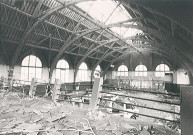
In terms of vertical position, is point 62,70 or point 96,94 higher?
point 62,70

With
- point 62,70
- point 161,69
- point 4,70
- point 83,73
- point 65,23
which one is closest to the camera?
point 4,70

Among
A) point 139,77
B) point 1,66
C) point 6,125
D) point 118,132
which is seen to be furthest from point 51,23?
point 139,77

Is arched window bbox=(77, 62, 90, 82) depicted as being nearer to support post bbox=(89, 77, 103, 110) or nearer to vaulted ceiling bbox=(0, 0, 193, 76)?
vaulted ceiling bbox=(0, 0, 193, 76)

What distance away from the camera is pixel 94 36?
768 inches

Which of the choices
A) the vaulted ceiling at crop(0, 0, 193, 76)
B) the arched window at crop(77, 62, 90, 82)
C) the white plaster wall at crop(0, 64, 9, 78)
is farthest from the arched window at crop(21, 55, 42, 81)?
the arched window at crop(77, 62, 90, 82)

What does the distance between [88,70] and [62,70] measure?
587cm

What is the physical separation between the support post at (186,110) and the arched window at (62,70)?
18662 millimetres

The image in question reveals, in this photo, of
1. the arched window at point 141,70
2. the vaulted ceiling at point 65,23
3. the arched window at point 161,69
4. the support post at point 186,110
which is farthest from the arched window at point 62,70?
the support post at point 186,110

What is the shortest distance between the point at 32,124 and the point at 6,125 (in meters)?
0.54

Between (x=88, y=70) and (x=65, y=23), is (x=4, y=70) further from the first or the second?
(x=88, y=70)

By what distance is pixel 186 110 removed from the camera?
2602 mm

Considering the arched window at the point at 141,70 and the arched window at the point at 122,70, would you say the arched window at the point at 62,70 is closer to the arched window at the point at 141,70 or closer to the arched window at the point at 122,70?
the arched window at the point at 122,70

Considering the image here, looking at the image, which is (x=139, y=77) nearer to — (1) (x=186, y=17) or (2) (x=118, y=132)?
(1) (x=186, y=17)

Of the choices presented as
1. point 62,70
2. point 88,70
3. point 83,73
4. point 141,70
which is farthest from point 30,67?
point 141,70
